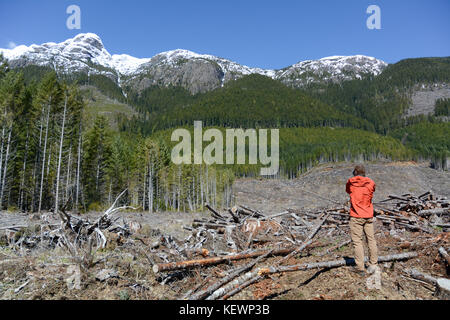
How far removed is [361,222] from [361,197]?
0.57 metres

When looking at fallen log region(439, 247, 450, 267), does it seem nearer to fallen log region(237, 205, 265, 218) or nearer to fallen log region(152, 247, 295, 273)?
fallen log region(152, 247, 295, 273)

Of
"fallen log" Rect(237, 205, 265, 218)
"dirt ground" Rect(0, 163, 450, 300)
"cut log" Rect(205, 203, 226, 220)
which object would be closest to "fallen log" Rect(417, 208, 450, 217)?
"dirt ground" Rect(0, 163, 450, 300)

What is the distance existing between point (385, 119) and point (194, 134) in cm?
15233

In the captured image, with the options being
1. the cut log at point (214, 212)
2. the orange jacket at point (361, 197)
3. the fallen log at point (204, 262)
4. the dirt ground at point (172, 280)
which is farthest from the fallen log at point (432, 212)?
the cut log at point (214, 212)

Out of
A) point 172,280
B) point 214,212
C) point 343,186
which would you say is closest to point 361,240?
point 172,280

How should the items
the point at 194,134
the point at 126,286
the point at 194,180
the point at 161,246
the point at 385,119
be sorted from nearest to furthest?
the point at 126,286 → the point at 161,246 → the point at 194,180 → the point at 194,134 → the point at 385,119

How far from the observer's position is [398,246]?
291 inches

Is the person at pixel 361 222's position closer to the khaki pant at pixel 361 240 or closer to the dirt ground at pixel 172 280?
the khaki pant at pixel 361 240

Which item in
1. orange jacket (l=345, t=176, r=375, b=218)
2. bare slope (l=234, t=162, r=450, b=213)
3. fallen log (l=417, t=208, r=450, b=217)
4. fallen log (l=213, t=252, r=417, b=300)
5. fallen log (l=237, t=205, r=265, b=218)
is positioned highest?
orange jacket (l=345, t=176, r=375, b=218)

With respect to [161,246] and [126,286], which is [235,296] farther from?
[161,246]

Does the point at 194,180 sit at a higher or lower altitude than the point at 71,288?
lower

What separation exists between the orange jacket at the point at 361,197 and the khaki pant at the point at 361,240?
16cm

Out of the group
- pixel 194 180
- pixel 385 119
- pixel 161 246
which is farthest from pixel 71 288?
pixel 385 119

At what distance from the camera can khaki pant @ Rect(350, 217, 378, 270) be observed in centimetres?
542
